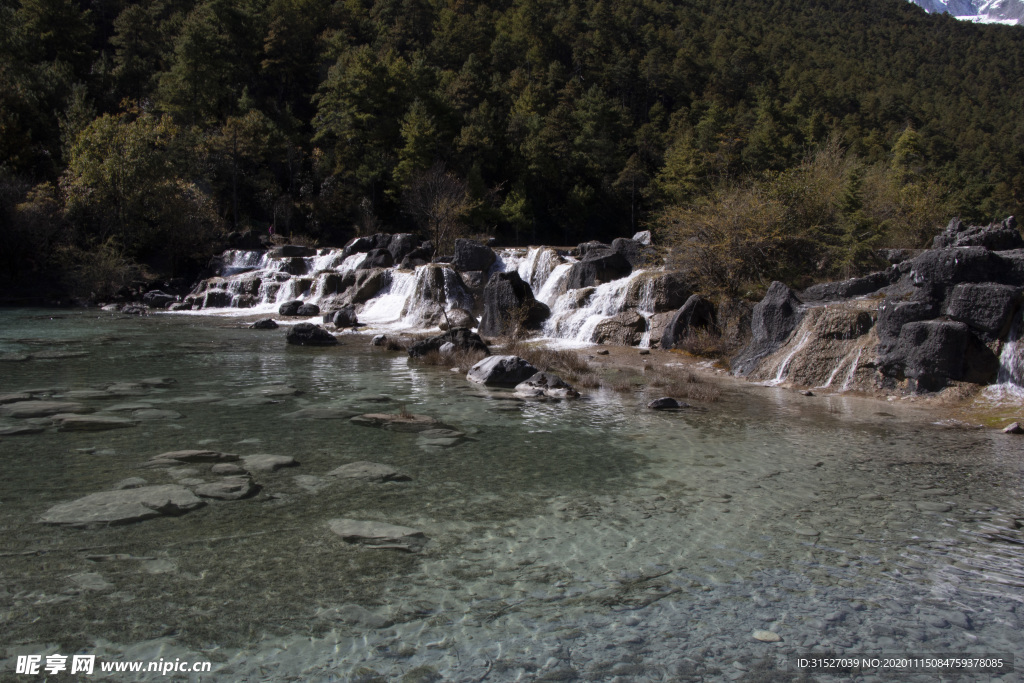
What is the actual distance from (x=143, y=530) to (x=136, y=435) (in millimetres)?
3553

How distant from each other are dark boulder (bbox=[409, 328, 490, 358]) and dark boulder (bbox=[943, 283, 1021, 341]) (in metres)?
9.68

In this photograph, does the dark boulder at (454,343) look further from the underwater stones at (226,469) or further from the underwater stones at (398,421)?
the underwater stones at (226,469)

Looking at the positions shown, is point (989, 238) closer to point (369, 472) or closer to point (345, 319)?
point (369, 472)

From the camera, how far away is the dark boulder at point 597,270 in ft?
81.3

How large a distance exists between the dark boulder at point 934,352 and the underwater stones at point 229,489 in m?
10.9

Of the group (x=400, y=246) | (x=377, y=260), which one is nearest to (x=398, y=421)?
(x=377, y=260)

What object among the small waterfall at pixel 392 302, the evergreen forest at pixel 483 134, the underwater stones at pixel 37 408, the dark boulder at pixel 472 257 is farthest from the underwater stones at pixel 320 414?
the dark boulder at pixel 472 257

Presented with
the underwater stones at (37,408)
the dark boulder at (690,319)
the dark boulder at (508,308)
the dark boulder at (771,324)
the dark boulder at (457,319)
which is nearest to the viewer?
the underwater stones at (37,408)

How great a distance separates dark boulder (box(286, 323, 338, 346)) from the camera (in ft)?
64.7

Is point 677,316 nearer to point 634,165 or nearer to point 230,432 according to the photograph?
point 230,432

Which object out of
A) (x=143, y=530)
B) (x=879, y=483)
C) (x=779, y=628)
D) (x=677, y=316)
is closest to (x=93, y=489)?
(x=143, y=530)

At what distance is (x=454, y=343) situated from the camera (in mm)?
16812

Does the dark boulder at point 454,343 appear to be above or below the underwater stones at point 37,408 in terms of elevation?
above

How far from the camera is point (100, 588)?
4.42m
